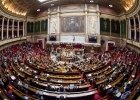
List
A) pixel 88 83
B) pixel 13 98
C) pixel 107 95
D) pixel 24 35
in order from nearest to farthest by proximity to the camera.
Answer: pixel 13 98 → pixel 107 95 → pixel 88 83 → pixel 24 35

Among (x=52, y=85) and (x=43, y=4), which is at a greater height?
(x=43, y=4)

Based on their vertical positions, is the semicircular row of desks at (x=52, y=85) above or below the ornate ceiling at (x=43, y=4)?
below

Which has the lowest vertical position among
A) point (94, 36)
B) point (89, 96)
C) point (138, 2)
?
point (89, 96)

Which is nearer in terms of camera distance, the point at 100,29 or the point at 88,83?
the point at 88,83

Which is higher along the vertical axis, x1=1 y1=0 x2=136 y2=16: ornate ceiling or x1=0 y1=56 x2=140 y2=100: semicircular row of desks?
x1=1 y1=0 x2=136 y2=16: ornate ceiling

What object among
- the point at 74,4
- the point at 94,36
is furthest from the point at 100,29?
the point at 74,4

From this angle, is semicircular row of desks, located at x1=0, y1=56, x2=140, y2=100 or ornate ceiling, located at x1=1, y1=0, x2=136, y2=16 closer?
semicircular row of desks, located at x1=0, y1=56, x2=140, y2=100

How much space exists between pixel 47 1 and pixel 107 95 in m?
23.1

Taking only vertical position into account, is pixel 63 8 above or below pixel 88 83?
above

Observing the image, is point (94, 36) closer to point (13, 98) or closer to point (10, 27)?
point (10, 27)

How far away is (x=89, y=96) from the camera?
526 inches

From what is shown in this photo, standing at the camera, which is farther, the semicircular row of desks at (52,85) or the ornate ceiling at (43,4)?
the ornate ceiling at (43,4)

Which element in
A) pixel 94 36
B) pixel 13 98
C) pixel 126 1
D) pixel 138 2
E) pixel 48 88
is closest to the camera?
pixel 13 98

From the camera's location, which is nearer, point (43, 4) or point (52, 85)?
point (52, 85)
